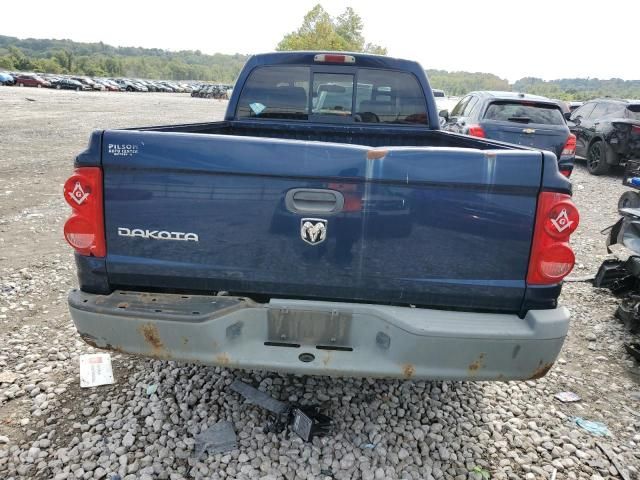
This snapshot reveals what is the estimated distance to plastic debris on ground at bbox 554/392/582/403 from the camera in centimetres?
319

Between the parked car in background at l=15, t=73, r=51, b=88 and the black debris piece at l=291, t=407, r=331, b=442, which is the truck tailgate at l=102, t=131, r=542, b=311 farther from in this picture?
the parked car in background at l=15, t=73, r=51, b=88

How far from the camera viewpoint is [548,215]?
2.10 meters

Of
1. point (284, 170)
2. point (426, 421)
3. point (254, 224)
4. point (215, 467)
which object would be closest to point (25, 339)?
point (215, 467)

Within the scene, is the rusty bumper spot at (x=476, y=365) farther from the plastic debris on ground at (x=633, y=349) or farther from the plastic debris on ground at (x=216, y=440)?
the plastic debris on ground at (x=633, y=349)

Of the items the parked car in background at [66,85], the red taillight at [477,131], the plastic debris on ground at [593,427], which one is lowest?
the plastic debris on ground at [593,427]

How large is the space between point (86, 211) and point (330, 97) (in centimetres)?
264

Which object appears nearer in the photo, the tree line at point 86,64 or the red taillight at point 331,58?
the red taillight at point 331,58

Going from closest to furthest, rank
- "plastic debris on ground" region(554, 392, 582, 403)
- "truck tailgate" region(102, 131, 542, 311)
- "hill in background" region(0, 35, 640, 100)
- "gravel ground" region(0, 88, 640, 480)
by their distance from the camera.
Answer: "truck tailgate" region(102, 131, 542, 311), "gravel ground" region(0, 88, 640, 480), "plastic debris on ground" region(554, 392, 582, 403), "hill in background" region(0, 35, 640, 100)

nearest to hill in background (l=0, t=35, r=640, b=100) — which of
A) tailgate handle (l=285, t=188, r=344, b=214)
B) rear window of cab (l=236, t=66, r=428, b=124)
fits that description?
rear window of cab (l=236, t=66, r=428, b=124)

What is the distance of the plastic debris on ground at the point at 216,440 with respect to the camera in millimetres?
2512

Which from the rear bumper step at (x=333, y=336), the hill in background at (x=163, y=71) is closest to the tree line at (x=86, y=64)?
the hill in background at (x=163, y=71)

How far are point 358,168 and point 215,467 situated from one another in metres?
1.68

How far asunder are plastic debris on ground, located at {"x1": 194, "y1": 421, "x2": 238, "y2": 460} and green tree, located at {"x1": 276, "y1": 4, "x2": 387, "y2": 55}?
43760 mm

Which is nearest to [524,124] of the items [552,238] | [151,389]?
[552,238]
